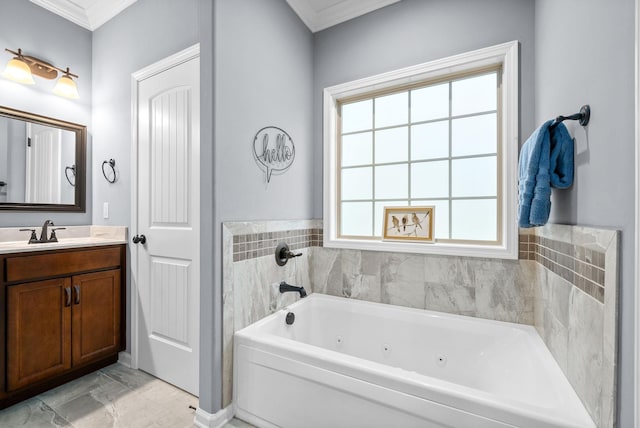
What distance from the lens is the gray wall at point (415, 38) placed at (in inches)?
64.2

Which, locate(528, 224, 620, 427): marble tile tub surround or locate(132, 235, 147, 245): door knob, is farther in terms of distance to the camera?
locate(132, 235, 147, 245): door knob

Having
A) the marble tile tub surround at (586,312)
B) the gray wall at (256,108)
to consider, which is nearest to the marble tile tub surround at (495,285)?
the marble tile tub surround at (586,312)

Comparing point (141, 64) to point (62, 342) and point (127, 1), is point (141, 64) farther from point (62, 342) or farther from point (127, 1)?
point (62, 342)

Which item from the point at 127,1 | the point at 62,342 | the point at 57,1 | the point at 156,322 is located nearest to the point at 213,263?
the point at 156,322

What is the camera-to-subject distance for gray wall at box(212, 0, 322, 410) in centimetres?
149

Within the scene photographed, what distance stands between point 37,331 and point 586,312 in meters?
2.78

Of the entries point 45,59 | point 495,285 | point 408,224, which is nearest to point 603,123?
point 495,285

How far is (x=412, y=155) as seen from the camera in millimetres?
2070

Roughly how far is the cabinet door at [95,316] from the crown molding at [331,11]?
247 cm

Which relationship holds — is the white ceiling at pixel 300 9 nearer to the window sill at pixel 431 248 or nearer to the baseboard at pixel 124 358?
the window sill at pixel 431 248

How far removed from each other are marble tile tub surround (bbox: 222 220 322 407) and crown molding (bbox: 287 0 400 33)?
164 cm

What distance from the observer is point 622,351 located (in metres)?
0.76

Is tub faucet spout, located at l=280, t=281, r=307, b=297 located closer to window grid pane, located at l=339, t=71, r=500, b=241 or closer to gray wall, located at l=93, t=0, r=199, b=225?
window grid pane, located at l=339, t=71, r=500, b=241

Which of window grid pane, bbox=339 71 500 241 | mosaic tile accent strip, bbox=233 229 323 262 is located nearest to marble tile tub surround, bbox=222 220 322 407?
Answer: mosaic tile accent strip, bbox=233 229 323 262
